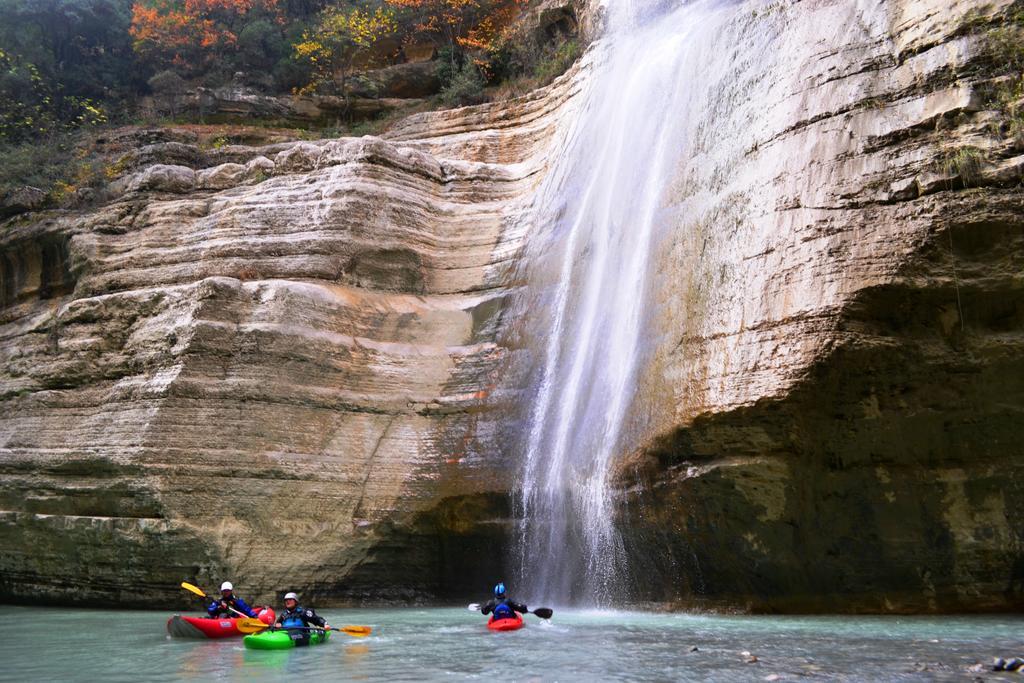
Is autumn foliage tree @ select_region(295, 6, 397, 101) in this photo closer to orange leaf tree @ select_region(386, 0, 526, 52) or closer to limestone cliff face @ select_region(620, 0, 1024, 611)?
orange leaf tree @ select_region(386, 0, 526, 52)

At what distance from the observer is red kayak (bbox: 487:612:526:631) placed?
11242 mm

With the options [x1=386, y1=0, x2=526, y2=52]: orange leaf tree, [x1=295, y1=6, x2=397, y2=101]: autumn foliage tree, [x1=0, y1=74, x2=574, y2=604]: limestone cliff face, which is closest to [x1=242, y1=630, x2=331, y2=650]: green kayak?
[x1=0, y1=74, x2=574, y2=604]: limestone cliff face

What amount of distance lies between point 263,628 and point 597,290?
7448 millimetres

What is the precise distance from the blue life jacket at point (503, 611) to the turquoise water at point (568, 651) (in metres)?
0.39

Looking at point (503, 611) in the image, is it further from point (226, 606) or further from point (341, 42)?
point (341, 42)

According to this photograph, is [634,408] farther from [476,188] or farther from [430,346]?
[476,188]

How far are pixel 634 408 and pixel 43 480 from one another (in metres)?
9.59

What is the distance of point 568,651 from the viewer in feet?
30.2

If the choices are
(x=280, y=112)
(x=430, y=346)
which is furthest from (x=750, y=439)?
(x=280, y=112)

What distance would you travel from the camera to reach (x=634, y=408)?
1305 centimetres

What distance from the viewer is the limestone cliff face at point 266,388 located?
47.4ft

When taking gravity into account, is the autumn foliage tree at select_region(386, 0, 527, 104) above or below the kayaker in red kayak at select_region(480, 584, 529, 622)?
above

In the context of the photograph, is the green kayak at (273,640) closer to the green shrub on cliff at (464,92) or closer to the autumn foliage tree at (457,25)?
the green shrub on cliff at (464,92)

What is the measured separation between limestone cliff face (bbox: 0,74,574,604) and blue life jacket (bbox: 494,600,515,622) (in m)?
3.24
